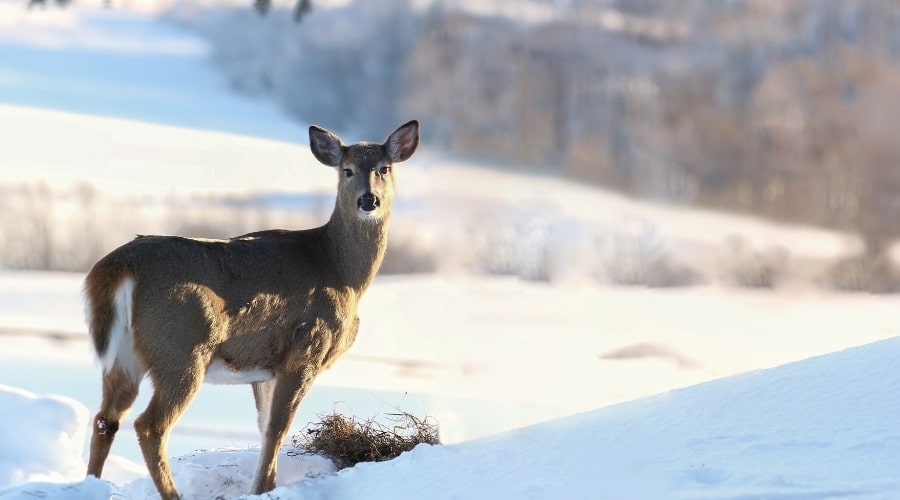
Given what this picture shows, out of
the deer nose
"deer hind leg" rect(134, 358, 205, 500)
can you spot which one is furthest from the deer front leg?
the deer nose

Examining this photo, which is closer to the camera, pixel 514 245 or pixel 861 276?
pixel 861 276

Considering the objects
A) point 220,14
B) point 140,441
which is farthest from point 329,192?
point 140,441

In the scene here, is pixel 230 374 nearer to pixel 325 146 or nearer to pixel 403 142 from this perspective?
pixel 325 146

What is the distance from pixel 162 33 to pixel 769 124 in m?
9.88

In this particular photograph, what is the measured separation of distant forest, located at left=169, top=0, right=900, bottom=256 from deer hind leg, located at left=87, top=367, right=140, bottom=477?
9.72 m

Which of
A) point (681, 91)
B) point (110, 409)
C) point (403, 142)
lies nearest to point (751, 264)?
point (681, 91)

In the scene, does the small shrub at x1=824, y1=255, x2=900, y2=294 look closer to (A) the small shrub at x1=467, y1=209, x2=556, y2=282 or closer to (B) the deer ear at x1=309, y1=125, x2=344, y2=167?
(A) the small shrub at x1=467, y1=209, x2=556, y2=282

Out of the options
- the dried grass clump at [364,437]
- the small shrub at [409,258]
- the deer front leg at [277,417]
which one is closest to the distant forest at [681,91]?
the small shrub at [409,258]

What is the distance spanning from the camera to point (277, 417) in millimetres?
4773

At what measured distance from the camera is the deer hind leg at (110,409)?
4586mm

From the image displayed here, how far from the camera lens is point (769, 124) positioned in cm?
1510

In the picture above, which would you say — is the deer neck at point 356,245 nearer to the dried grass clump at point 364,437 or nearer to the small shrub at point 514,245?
the dried grass clump at point 364,437

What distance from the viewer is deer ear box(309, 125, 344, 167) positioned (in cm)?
506

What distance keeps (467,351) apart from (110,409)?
7.45m
